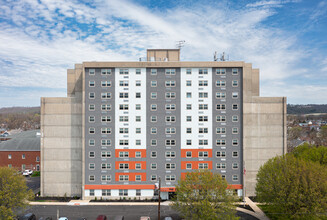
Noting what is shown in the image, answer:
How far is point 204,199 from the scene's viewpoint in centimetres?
3022

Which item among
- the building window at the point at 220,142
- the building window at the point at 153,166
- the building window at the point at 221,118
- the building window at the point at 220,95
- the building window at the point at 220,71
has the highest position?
the building window at the point at 220,71

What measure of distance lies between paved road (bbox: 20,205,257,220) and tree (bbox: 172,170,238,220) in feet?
25.2

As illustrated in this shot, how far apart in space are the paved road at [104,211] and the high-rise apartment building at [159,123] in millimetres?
3829

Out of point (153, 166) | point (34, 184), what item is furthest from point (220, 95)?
point (34, 184)

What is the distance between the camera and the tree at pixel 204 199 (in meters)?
29.8

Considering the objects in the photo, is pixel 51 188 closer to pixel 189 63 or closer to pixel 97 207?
pixel 97 207

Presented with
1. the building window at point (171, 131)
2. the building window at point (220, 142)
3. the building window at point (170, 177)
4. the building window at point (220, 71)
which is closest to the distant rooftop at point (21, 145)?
the building window at point (170, 177)

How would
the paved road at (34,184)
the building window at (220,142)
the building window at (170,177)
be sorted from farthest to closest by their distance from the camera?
1. the paved road at (34,184)
2. the building window at (220,142)
3. the building window at (170,177)

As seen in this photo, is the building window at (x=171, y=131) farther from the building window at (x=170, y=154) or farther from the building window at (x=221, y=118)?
the building window at (x=221, y=118)

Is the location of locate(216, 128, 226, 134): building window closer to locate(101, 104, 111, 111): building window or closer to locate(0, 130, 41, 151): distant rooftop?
locate(101, 104, 111, 111): building window

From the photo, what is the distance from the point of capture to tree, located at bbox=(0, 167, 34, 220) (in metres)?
31.0

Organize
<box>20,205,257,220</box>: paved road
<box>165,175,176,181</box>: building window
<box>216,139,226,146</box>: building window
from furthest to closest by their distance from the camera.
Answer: <box>216,139,226,146</box>: building window → <box>165,175,176,181</box>: building window → <box>20,205,257,220</box>: paved road

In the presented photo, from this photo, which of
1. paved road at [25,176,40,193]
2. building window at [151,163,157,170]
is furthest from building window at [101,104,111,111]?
paved road at [25,176,40,193]

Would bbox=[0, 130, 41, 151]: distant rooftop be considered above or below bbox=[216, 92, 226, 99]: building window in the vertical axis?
below
